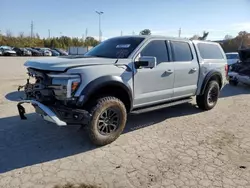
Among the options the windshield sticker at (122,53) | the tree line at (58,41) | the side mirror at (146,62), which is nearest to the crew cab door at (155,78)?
the side mirror at (146,62)

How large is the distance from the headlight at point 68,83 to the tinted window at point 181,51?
266 cm

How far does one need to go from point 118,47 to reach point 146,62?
37.4 inches

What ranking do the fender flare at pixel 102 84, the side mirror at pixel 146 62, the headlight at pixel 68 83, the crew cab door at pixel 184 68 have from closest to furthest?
the headlight at pixel 68 83 → the fender flare at pixel 102 84 → the side mirror at pixel 146 62 → the crew cab door at pixel 184 68

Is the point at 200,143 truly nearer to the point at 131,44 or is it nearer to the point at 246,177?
the point at 246,177

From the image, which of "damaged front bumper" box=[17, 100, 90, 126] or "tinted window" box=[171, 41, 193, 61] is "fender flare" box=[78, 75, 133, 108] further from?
"tinted window" box=[171, 41, 193, 61]

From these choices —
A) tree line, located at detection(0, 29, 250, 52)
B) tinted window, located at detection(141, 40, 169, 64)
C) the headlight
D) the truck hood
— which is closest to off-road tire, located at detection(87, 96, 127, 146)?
the headlight

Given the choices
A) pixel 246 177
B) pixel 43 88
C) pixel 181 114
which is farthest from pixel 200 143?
pixel 43 88

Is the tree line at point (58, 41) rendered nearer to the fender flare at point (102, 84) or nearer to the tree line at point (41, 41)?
the tree line at point (41, 41)

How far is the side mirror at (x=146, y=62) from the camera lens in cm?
436

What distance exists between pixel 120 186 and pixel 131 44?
2.92m

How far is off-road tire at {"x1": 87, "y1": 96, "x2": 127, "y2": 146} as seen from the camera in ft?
13.2

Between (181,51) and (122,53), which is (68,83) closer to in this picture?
(122,53)

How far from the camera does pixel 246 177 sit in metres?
3.37

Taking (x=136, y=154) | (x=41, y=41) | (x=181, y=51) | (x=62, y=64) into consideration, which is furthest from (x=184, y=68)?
(x=41, y=41)
